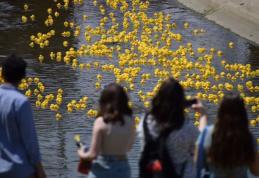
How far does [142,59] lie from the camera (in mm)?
14055

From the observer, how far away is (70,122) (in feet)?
36.0

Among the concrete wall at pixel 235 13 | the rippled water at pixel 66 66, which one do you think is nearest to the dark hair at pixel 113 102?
the rippled water at pixel 66 66

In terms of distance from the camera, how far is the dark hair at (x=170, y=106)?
18.7 feet

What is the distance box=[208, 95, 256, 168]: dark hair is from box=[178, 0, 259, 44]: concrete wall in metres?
10.7

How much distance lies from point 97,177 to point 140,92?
6.24 meters

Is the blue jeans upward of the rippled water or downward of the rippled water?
upward

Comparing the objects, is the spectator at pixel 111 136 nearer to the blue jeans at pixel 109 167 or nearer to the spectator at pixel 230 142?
the blue jeans at pixel 109 167

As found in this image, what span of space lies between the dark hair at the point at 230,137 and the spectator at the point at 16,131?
1304 mm

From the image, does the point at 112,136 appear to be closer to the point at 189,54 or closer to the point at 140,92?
the point at 140,92

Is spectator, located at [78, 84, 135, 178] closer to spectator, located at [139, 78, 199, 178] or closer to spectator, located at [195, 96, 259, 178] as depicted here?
spectator, located at [139, 78, 199, 178]

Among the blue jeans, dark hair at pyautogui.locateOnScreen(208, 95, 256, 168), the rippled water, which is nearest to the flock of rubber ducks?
the rippled water

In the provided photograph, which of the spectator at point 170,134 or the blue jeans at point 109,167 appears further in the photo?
the blue jeans at point 109,167

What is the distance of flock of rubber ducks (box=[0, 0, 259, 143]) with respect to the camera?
1216 cm

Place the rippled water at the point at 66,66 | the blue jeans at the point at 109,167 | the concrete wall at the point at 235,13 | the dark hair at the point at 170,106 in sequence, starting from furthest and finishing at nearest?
the concrete wall at the point at 235,13, the rippled water at the point at 66,66, the blue jeans at the point at 109,167, the dark hair at the point at 170,106
